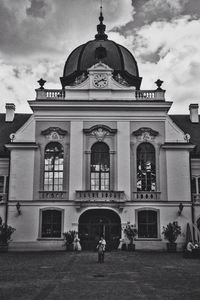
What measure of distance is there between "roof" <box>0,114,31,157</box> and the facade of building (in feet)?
2.45

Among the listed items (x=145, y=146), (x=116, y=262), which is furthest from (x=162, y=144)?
(x=116, y=262)

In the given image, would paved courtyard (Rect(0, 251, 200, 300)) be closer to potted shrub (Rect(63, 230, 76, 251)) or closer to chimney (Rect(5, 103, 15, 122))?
potted shrub (Rect(63, 230, 76, 251))

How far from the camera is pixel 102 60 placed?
39250mm

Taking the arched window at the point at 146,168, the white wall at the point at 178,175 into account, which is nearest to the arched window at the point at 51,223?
the arched window at the point at 146,168

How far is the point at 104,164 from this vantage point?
3362 centimetres

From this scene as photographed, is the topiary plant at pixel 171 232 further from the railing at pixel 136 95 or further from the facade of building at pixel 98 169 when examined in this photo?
the railing at pixel 136 95

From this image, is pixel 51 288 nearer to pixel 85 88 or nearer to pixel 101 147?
pixel 101 147

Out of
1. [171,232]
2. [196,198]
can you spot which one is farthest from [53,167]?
[196,198]

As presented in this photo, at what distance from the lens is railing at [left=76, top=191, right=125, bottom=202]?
32.2 m

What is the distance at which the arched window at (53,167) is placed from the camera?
33000mm

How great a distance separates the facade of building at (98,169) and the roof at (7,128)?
2.45 ft

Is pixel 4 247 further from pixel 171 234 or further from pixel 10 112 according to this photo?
pixel 10 112

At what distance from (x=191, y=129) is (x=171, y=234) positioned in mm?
12166

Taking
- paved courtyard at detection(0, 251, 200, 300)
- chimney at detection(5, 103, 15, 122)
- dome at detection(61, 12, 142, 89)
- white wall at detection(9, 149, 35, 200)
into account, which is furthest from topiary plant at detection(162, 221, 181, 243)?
chimney at detection(5, 103, 15, 122)
